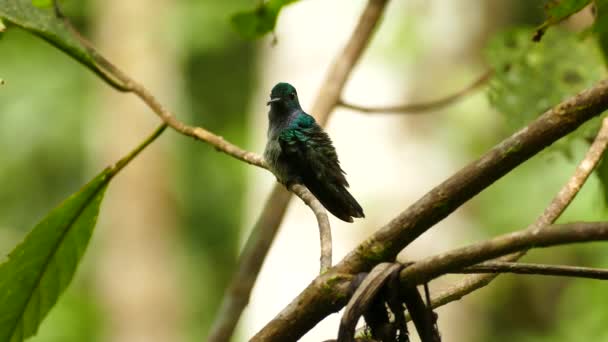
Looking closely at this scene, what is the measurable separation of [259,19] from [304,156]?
0.67 meters

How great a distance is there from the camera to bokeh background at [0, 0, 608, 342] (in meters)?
6.76

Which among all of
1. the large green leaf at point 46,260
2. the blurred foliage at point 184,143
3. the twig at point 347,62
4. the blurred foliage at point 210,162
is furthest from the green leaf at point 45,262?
the blurred foliage at point 210,162

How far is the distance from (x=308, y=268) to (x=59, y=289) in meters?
3.69

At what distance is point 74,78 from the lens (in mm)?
17656

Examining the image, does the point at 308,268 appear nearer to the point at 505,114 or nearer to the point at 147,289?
the point at 505,114

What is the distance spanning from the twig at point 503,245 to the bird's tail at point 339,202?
76 cm

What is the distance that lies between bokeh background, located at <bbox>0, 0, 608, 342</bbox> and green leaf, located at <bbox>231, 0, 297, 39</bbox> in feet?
2.34

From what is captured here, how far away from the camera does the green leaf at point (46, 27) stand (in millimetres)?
2217

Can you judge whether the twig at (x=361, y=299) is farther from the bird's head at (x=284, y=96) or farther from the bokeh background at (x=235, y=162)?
the bokeh background at (x=235, y=162)

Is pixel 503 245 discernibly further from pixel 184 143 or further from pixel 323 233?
pixel 184 143

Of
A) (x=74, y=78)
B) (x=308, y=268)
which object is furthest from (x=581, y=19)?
(x=74, y=78)

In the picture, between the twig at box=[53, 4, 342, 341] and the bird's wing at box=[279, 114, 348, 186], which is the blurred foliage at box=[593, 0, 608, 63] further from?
the twig at box=[53, 4, 342, 341]

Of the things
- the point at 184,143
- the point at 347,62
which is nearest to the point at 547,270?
the point at 347,62

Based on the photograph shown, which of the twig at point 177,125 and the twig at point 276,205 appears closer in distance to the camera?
the twig at point 177,125
